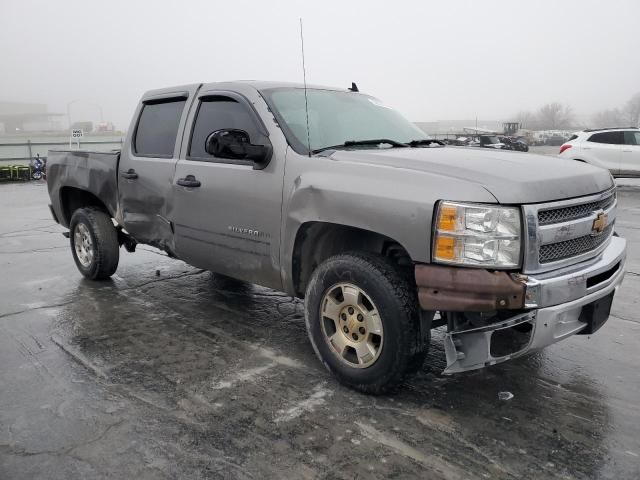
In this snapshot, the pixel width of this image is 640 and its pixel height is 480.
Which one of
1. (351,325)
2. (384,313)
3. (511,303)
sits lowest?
(351,325)

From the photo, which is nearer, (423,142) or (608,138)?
(423,142)

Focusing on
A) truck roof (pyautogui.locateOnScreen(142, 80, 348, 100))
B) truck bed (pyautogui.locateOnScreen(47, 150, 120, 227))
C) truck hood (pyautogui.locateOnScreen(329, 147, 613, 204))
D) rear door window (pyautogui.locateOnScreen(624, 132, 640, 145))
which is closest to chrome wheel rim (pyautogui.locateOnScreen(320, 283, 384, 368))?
truck hood (pyautogui.locateOnScreen(329, 147, 613, 204))

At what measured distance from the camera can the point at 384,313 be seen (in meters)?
2.98

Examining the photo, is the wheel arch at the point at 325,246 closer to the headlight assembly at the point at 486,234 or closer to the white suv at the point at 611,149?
the headlight assembly at the point at 486,234

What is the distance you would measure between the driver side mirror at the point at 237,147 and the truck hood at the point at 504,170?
49 centimetres

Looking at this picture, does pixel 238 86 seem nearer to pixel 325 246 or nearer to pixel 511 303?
pixel 325 246

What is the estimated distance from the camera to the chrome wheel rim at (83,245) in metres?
5.69

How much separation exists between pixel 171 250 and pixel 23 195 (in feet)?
44.7

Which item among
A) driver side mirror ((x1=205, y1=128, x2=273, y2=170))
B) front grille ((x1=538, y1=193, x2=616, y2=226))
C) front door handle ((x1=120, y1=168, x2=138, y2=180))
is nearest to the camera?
front grille ((x1=538, y1=193, x2=616, y2=226))

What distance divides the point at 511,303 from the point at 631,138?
47.1ft

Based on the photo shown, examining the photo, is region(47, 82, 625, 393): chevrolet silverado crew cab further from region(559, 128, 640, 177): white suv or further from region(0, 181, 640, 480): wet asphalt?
region(559, 128, 640, 177): white suv

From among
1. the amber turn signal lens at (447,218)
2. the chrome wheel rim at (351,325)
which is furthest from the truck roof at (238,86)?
the amber turn signal lens at (447,218)

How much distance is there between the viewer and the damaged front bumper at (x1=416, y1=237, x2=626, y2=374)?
2660 millimetres

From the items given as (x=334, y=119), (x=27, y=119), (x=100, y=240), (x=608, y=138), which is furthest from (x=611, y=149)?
(x=27, y=119)
